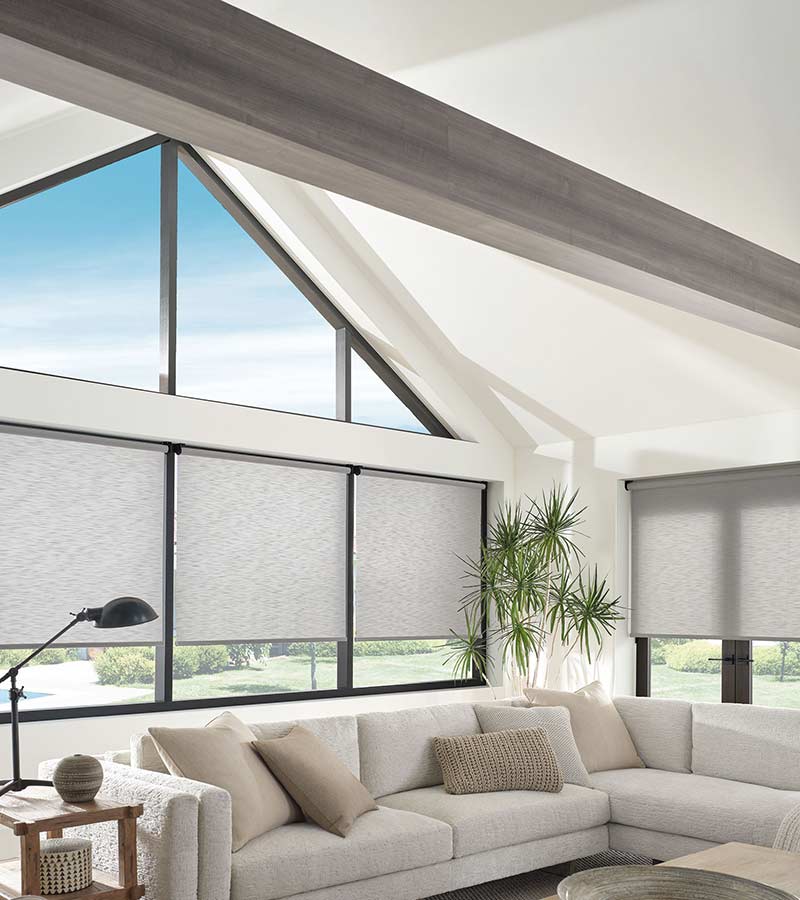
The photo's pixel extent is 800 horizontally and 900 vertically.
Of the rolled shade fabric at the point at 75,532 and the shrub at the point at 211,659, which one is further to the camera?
the shrub at the point at 211,659

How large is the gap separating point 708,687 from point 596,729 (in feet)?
5.11

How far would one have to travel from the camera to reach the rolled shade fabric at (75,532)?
5410 millimetres

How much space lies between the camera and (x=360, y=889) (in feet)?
13.3

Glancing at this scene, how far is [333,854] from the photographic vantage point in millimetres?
3969

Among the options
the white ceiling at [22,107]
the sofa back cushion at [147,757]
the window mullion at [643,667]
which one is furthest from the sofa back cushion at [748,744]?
the white ceiling at [22,107]

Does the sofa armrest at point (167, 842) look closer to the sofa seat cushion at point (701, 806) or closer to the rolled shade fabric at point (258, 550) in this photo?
the sofa seat cushion at point (701, 806)

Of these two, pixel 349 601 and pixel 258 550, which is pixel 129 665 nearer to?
pixel 258 550

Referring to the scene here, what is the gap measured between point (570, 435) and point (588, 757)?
106 inches

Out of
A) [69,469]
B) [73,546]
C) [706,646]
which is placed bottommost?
[706,646]

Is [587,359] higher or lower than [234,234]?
lower

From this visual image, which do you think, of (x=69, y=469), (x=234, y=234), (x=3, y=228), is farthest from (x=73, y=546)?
(x=234, y=234)

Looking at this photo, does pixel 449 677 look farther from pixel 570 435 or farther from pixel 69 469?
pixel 69 469

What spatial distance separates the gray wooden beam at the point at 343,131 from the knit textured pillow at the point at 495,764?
7.68 ft

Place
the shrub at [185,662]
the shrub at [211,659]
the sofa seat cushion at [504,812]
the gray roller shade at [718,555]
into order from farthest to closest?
the shrub at [211,659] → the shrub at [185,662] → the gray roller shade at [718,555] → the sofa seat cushion at [504,812]
